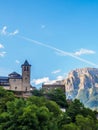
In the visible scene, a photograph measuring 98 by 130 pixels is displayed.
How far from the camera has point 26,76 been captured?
Answer: 115438 mm

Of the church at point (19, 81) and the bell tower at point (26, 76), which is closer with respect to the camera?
the bell tower at point (26, 76)

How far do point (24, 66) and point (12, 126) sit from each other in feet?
200

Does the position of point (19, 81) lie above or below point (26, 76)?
below

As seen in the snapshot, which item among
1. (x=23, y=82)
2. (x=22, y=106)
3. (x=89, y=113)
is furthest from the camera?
(x=23, y=82)

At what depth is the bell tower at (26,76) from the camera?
113062 millimetres

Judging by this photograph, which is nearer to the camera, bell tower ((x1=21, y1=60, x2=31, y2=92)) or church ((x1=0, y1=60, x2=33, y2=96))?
bell tower ((x1=21, y1=60, x2=31, y2=92))

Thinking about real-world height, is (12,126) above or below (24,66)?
below

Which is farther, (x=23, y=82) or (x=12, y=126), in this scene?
(x=23, y=82)

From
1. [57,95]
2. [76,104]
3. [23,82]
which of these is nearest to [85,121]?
[76,104]

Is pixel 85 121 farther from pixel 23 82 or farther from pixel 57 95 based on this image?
pixel 23 82

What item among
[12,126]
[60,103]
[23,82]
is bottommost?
[12,126]

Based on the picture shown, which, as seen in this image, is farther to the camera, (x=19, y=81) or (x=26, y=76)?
(x=26, y=76)

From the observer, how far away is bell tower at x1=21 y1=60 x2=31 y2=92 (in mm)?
113062

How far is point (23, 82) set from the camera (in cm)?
11531
